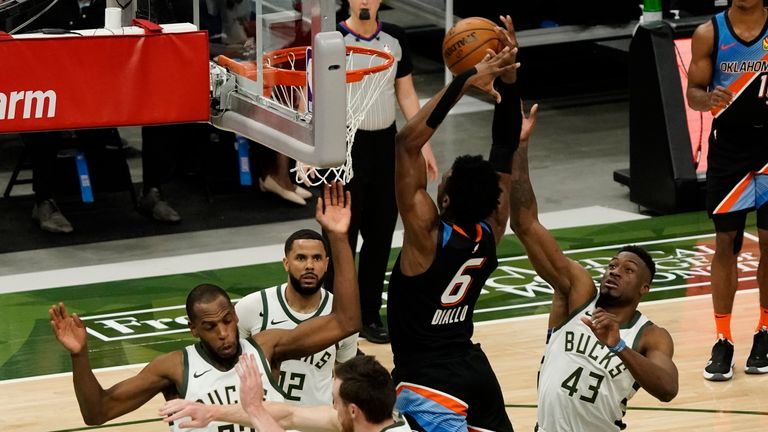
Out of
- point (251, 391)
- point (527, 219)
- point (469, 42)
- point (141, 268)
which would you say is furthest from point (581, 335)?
point (141, 268)

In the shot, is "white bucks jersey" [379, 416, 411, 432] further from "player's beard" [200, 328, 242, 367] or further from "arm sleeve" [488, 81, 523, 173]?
"arm sleeve" [488, 81, 523, 173]

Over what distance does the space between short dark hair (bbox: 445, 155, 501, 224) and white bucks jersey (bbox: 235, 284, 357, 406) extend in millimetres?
1015

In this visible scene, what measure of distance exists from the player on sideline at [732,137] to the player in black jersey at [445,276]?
246 cm

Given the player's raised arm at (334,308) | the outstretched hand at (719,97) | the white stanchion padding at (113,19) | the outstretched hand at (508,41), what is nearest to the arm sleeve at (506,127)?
the outstretched hand at (508,41)

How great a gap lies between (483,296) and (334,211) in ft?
13.6

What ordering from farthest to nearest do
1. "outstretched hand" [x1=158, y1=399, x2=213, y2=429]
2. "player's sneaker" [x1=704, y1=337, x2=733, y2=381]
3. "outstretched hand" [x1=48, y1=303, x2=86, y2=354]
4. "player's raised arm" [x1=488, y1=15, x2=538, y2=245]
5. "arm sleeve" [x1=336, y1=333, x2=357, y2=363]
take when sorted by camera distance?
"player's sneaker" [x1=704, y1=337, x2=733, y2=381] < "arm sleeve" [x1=336, y1=333, x2=357, y2=363] < "player's raised arm" [x1=488, y1=15, x2=538, y2=245] < "outstretched hand" [x1=48, y1=303, x2=86, y2=354] < "outstretched hand" [x1=158, y1=399, x2=213, y2=429]

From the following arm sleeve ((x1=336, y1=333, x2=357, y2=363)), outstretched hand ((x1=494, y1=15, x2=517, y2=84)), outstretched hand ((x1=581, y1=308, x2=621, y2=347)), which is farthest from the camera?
arm sleeve ((x1=336, y1=333, x2=357, y2=363))

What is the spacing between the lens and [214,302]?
499 centimetres

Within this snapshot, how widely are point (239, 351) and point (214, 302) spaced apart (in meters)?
0.23

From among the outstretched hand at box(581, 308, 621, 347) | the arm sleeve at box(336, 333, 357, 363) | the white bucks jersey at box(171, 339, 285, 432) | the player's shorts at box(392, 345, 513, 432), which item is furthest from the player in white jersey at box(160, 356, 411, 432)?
the arm sleeve at box(336, 333, 357, 363)

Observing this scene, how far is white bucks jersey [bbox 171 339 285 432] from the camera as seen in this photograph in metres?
5.04

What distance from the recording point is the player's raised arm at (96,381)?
4852 millimetres

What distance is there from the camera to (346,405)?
4.48m

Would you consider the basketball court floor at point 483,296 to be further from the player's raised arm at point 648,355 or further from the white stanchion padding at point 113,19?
the white stanchion padding at point 113,19
